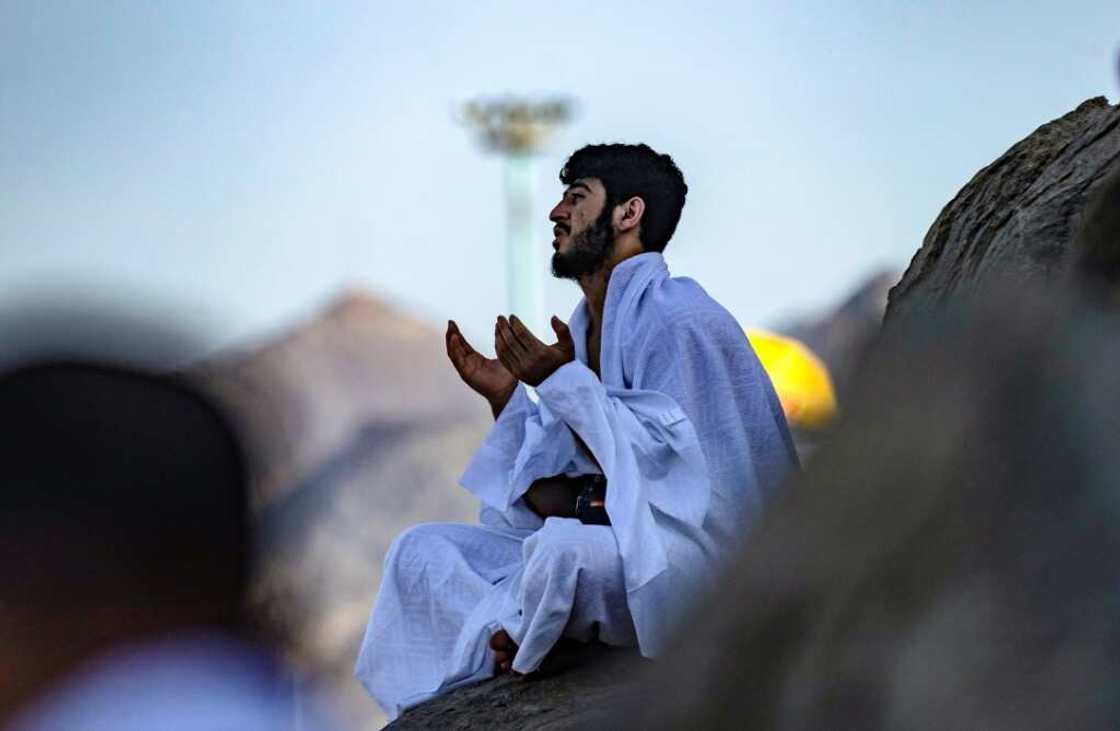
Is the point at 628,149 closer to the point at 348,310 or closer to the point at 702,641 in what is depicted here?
the point at 702,641

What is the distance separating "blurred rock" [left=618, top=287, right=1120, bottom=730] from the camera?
4.45 feet

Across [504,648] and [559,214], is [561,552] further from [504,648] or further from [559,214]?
[559,214]

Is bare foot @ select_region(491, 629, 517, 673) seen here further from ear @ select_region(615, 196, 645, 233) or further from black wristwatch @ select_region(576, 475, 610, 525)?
ear @ select_region(615, 196, 645, 233)

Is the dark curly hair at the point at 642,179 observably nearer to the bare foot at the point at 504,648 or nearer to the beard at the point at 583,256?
the beard at the point at 583,256

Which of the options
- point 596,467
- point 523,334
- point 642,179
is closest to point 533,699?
point 596,467

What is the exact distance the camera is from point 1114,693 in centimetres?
132

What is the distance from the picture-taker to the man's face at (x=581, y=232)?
17.0ft

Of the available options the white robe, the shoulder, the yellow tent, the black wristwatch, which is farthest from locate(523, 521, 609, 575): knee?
the yellow tent

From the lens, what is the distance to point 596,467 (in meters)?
4.84

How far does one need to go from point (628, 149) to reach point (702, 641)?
4.01m

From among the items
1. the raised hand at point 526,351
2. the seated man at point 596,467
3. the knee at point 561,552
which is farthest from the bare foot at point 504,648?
the raised hand at point 526,351

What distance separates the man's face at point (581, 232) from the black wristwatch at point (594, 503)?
637 mm

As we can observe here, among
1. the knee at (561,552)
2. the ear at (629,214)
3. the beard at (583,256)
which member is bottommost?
the knee at (561,552)

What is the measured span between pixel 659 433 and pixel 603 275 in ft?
2.01
